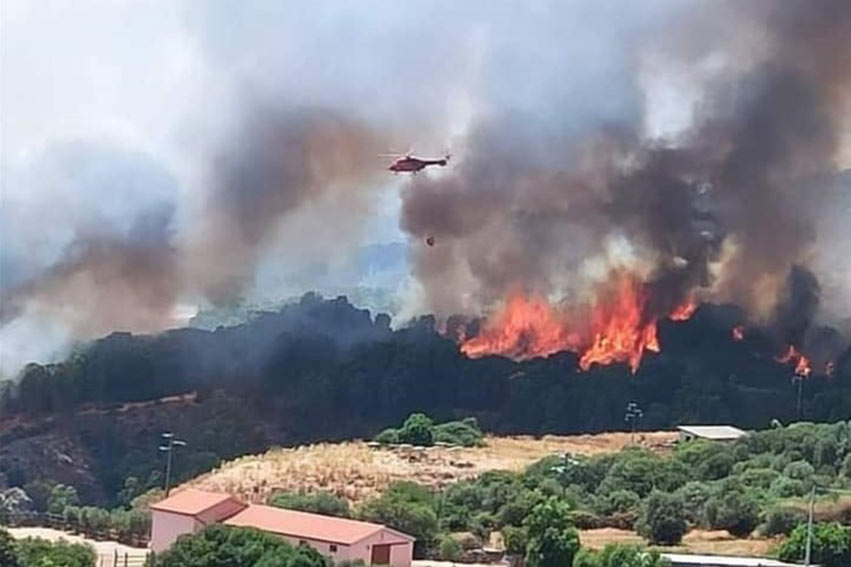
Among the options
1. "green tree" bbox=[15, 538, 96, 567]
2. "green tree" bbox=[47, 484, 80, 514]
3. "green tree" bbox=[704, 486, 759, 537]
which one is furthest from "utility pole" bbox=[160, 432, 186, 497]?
"green tree" bbox=[704, 486, 759, 537]

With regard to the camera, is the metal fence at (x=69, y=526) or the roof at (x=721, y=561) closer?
the roof at (x=721, y=561)

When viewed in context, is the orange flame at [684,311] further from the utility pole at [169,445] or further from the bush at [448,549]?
the bush at [448,549]

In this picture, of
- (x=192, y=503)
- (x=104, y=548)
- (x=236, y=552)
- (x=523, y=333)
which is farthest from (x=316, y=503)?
(x=523, y=333)

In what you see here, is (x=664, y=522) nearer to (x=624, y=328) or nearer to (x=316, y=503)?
(x=316, y=503)

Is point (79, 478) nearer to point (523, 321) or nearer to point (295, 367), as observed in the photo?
point (295, 367)

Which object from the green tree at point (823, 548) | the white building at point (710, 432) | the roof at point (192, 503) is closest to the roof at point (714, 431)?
the white building at point (710, 432)

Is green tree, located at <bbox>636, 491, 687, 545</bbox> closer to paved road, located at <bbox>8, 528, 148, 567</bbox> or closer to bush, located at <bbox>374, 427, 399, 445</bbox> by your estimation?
paved road, located at <bbox>8, 528, 148, 567</bbox>
